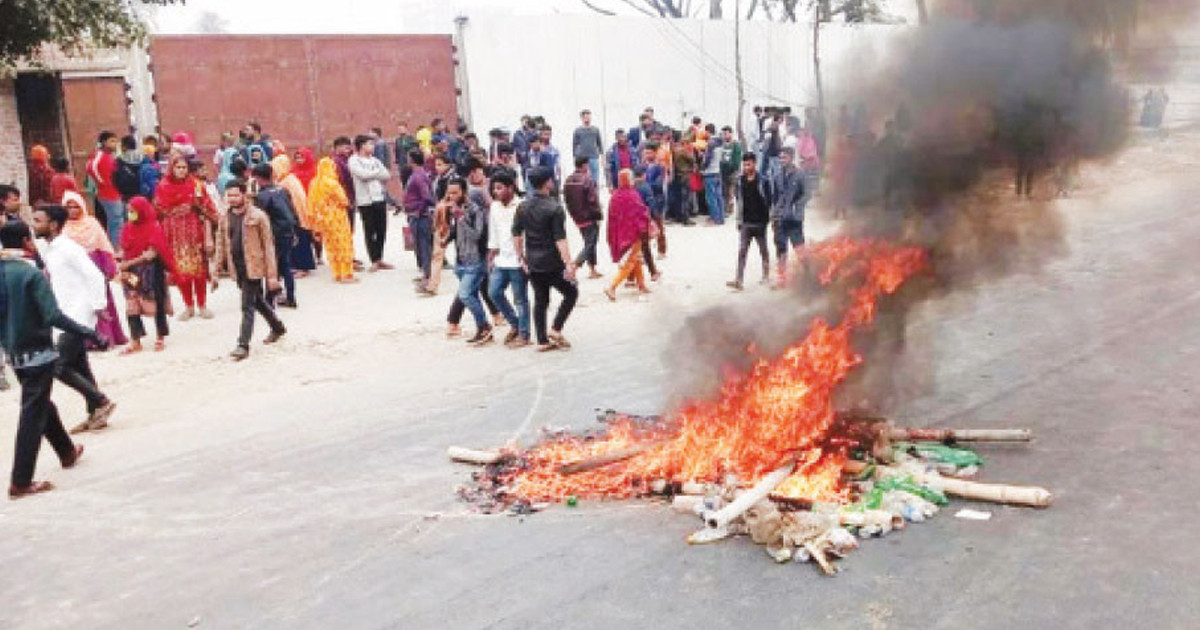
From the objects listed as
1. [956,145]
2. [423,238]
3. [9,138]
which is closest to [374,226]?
[423,238]

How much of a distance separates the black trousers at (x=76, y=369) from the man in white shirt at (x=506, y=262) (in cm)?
366

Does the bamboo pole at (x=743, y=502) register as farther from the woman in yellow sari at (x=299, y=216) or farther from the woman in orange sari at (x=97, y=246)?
the woman in yellow sari at (x=299, y=216)

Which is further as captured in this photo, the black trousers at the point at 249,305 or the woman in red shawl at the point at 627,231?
the woman in red shawl at the point at 627,231

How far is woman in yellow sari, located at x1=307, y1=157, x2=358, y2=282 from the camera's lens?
13.0m

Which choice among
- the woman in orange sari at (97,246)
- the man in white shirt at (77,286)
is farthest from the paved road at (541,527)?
the woman in orange sari at (97,246)

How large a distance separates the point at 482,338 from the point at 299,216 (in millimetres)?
4447

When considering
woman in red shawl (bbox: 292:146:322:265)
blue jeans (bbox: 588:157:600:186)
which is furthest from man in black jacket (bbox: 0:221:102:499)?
blue jeans (bbox: 588:157:600:186)

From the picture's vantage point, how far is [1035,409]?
6875 mm

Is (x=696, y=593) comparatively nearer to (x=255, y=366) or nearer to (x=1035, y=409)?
(x=1035, y=409)

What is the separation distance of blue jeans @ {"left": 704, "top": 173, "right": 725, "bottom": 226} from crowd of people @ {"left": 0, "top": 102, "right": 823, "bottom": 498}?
82 cm

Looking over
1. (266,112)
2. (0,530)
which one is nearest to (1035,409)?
(0,530)

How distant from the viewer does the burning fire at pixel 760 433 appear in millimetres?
5625

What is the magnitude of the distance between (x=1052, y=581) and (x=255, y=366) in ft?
24.3

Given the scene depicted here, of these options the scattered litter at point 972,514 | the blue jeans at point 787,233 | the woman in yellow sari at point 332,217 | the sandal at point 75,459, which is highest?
the woman in yellow sari at point 332,217
